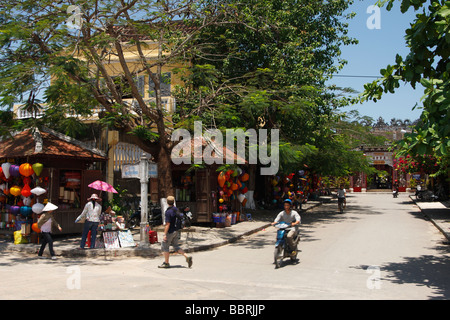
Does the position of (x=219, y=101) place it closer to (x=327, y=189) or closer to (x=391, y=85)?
(x=391, y=85)

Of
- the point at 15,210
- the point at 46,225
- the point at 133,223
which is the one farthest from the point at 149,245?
the point at 133,223

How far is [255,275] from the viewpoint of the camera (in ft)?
30.7

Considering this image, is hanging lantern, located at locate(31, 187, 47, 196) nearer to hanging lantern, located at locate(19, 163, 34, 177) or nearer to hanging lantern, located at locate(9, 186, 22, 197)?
hanging lantern, located at locate(19, 163, 34, 177)

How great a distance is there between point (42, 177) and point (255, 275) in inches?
333

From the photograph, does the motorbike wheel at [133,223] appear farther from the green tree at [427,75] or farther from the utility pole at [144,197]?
the green tree at [427,75]

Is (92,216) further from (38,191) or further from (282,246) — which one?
(282,246)

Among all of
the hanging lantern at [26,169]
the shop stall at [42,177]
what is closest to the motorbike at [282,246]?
the shop stall at [42,177]

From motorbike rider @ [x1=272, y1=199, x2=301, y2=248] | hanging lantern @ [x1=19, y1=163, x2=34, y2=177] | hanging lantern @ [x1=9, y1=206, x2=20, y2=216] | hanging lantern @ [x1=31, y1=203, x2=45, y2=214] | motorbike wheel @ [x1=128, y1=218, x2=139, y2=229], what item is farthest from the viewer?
motorbike wheel @ [x1=128, y1=218, x2=139, y2=229]

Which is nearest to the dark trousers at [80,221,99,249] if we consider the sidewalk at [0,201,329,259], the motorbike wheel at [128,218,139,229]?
the sidewalk at [0,201,329,259]

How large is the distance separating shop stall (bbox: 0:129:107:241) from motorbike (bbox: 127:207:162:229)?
2.60m

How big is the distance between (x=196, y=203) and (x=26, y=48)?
28.9ft

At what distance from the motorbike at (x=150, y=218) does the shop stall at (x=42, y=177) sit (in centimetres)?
260

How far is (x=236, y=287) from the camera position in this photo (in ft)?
26.6

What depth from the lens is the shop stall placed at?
45.9ft
